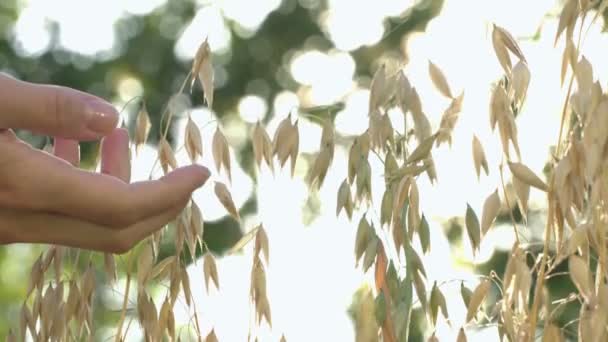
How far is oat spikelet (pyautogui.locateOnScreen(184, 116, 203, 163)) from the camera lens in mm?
1322

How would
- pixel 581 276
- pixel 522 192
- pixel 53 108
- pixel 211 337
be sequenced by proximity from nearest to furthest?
1. pixel 53 108
2. pixel 581 276
3. pixel 522 192
4. pixel 211 337

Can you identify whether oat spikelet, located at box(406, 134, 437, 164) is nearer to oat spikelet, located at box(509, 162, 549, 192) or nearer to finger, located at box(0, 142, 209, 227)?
oat spikelet, located at box(509, 162, 549, 192)

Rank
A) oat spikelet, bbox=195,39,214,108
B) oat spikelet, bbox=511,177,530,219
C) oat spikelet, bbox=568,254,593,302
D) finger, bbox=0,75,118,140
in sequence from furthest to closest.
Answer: oat spikelet, bbox=195,39,214,108 < oat spikelet, bbox=511,177,530,219 < oat spikelet, bbox=568,254,593,302 < finger, bbox=0,75,118,140

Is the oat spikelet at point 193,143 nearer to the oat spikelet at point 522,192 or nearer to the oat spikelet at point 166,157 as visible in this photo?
the oat spikelet at point 166,157

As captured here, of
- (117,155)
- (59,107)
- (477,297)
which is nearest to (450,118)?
(477,297)

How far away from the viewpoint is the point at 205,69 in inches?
50.8

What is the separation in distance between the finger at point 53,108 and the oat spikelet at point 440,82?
47cm

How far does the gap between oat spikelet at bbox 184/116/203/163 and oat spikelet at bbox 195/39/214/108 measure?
0.17ft

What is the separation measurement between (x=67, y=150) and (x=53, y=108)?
0.52ft

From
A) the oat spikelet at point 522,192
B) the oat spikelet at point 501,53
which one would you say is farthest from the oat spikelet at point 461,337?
the oat spikelet at point 501,53

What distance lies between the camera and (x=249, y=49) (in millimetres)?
7402

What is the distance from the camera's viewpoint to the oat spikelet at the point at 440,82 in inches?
48.9

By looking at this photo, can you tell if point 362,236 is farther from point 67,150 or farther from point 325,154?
point 67,150

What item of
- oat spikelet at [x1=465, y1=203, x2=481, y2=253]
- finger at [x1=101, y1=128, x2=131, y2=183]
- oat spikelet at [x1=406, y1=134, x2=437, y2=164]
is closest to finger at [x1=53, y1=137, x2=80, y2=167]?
finger at [x1=101, y1=128, x2=131, y2=183]
